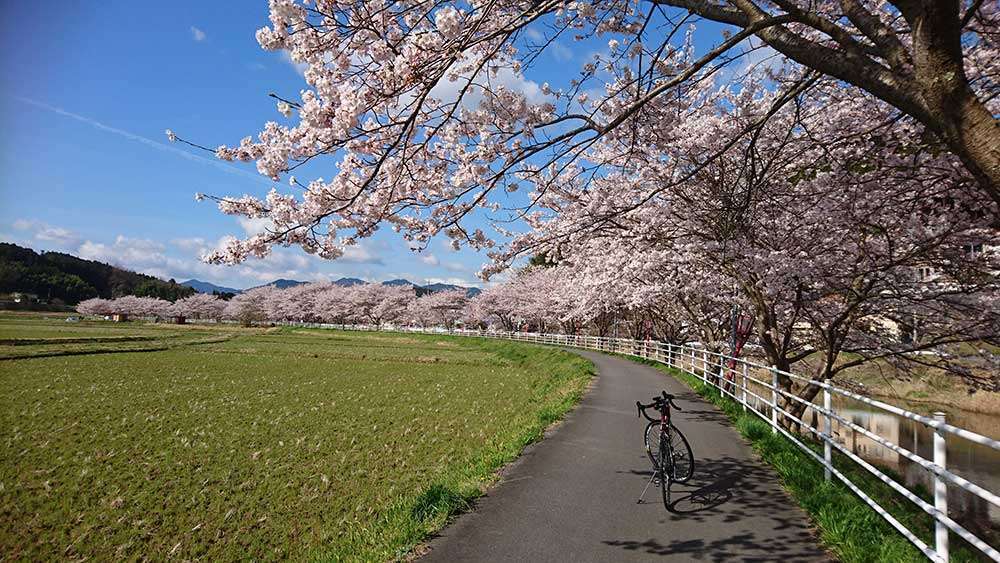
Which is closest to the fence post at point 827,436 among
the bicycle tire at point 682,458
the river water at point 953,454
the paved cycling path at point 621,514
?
the river water at point 953,454

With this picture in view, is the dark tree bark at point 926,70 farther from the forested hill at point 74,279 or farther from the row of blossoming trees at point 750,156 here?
the forested hill at point 74,279

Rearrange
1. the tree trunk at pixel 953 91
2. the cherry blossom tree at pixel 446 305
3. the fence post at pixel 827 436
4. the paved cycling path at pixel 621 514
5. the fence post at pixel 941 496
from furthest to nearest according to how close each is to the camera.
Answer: the cherry blossom tree at pixel 446 305, the fence post at pixel 827 436, the paved cycling path at pixel 621 514, the fence post at pixel 941 496, the tree trunk at pixel 953 91

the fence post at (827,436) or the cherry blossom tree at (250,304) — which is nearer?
the fence post at (827,436)

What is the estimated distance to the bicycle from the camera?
595cm

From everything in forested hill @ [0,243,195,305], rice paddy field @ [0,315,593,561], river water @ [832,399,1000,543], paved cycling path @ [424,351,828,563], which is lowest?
river water @ [832,399,1000,543]

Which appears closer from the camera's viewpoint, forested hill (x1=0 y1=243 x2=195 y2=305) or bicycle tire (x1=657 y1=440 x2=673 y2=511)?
bicycle tire (x1=657 y1=440 x2=673 y2=511)

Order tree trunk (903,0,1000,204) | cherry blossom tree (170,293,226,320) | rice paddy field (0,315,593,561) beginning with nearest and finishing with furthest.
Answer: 1. tree trunk (903,0,1000,204)
2. rice paddy field (0,315,593,561)
3. cherry blossom tree (170,293,226,320)

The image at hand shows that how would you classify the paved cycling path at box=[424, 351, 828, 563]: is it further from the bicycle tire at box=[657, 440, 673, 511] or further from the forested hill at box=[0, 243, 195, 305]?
the forested hill at box=[0, 243, 195, 305]

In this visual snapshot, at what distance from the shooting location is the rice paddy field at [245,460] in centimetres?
614

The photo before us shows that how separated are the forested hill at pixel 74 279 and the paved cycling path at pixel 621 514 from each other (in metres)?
102

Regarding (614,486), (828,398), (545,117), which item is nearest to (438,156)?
(545,117)

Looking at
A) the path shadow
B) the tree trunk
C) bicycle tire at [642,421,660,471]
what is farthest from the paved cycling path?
the tree trunk

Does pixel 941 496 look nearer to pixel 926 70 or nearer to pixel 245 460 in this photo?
pixel 926 70

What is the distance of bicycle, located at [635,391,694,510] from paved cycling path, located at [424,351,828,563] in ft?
0.66
